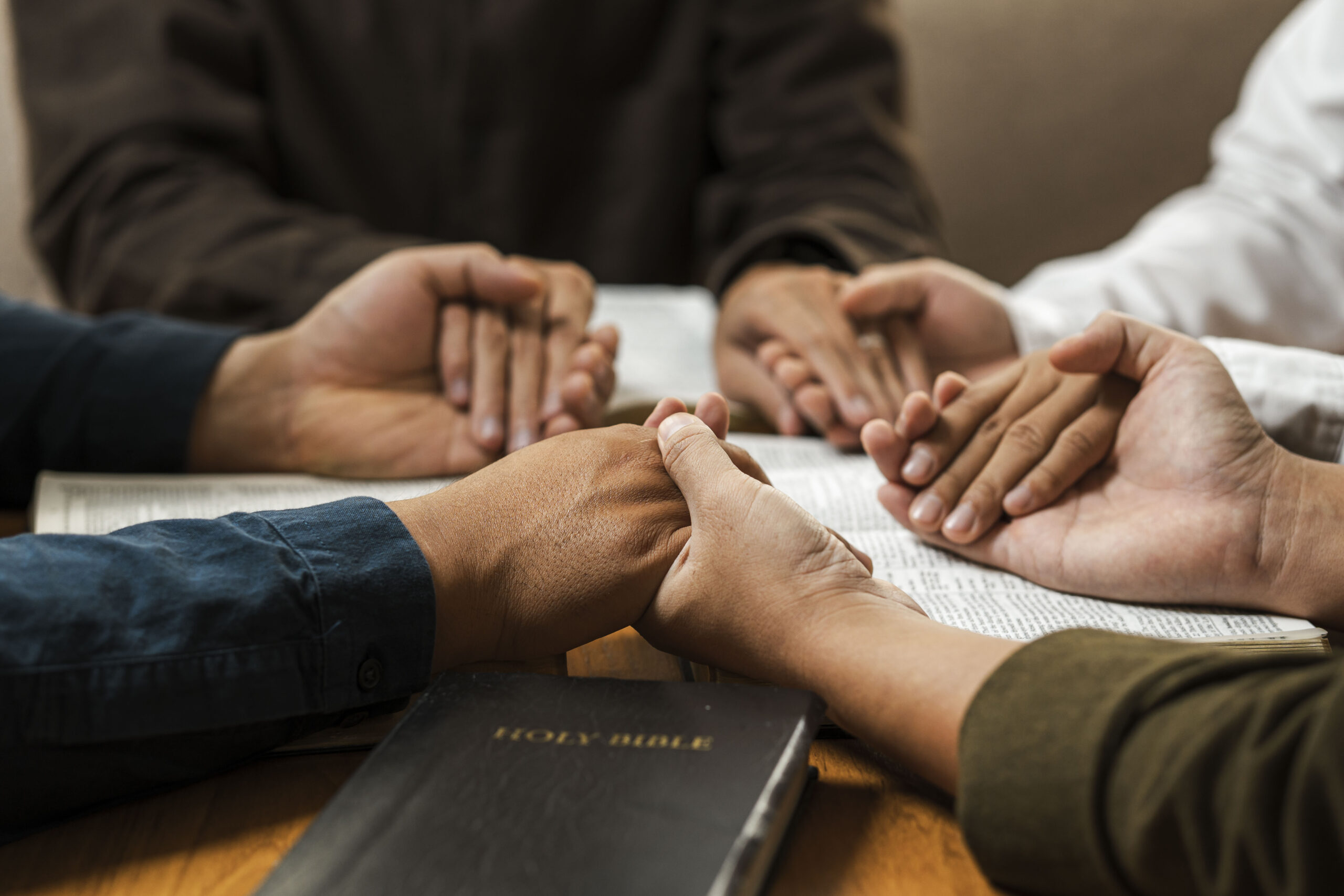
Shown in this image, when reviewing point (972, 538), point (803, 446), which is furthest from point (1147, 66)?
point (972, 538)

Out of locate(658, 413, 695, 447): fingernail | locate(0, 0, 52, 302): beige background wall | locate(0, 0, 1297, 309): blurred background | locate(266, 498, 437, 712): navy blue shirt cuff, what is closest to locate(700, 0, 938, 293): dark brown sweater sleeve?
locate(0, 0, 1297, 309): blurred background

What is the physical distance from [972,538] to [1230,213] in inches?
27.1

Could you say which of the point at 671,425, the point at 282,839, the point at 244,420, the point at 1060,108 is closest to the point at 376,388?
the point at 244,420

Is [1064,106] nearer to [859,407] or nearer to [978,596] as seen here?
[859,407]

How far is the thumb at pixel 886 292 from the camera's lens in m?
0.74

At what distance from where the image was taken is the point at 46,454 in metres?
0.64

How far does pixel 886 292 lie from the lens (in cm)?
74

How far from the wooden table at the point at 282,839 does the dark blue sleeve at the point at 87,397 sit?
0.37 metres

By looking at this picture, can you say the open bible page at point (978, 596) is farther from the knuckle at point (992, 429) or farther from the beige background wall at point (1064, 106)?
the beige background wall at point (1064, 106)

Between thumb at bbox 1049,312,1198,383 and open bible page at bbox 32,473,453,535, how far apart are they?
15.1 inches

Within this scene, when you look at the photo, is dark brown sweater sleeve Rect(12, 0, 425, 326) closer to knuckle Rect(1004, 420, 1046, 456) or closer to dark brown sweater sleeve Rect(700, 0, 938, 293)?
dark brown sweater sleeve Rect(700, 0, 938, 293)

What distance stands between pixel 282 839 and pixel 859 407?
0.49 meters

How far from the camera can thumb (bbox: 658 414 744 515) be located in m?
0.44

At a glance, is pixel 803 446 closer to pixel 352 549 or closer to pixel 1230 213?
pixel 352 549
